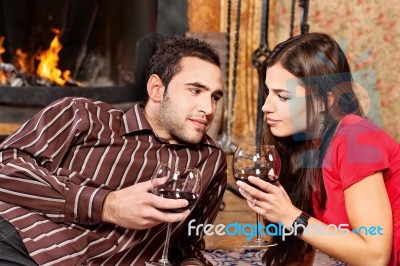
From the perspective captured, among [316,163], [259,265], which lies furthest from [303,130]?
[259,265]

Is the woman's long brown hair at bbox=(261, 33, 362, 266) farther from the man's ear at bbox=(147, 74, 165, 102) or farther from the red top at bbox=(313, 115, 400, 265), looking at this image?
the man's ear at bbox=(147, 74, 165, 102)

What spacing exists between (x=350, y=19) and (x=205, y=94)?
1.94 m

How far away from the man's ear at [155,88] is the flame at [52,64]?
70.1 inches

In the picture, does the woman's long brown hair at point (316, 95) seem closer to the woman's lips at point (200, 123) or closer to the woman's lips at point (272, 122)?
the woman's lips at point (272, 122)

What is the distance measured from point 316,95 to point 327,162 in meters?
0.16

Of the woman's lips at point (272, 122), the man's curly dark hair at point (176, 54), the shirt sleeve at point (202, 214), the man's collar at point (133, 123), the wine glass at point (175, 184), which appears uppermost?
the man's curly dark hair at point (176, 54)

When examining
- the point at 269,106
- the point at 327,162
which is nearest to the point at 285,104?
the point at 269,106

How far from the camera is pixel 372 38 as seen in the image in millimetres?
3547

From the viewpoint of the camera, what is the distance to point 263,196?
1.43m

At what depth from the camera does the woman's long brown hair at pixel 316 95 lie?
1565 millimetres

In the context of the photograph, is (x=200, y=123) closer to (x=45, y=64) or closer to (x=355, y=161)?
(x=355, y=161)

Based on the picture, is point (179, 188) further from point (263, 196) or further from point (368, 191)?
point (368, 191)

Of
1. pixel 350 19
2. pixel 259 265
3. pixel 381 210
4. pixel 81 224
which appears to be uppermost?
pixel 350 19

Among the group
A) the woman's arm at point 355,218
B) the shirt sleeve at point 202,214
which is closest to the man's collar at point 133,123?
the shirt sleeve at point 202,214
